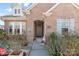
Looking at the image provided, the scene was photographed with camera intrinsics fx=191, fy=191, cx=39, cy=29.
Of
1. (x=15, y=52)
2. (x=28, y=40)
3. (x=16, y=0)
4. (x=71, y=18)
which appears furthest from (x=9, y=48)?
(x=71, y=18)

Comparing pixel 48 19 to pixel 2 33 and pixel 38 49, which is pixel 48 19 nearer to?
pixel 38 49

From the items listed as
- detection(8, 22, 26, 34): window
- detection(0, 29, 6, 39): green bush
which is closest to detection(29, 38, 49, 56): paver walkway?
detection(8, 22, 26, 34): window

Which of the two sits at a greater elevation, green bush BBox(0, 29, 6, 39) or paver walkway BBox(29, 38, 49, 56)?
green bush BBox(0, 29, 6, 39)

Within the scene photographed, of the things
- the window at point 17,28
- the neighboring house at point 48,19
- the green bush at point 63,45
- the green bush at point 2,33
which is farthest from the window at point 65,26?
the green bush at point 2,33

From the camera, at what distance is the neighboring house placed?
328 cm

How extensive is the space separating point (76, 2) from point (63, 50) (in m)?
0.85

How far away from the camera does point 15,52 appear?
10.9 ft

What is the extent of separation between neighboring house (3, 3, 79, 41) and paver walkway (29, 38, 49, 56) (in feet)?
0.35

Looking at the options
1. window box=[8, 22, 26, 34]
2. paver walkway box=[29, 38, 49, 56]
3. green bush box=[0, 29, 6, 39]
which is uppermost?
window box=[8, 22, 26, 34]

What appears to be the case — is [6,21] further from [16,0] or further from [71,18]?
[71,18]

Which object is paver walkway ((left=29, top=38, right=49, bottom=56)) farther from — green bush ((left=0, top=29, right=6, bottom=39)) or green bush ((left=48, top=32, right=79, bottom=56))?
green bush ((left=0, top=29, right=6, bottom=39))

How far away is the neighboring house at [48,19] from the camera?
328 centimetres

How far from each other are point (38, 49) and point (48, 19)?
0.55 meters

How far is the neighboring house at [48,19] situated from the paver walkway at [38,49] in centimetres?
11
